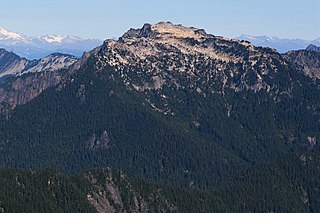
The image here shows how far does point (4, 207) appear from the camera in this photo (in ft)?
651
